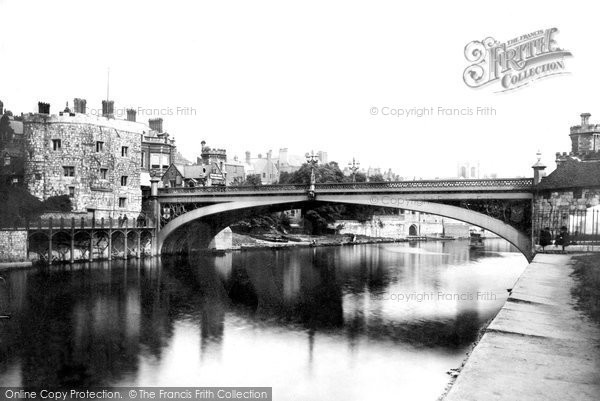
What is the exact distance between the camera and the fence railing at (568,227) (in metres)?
19.9

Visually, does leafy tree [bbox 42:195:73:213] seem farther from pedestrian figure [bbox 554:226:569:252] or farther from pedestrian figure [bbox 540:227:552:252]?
pedestrian figure [bbox 554:226:569:252]

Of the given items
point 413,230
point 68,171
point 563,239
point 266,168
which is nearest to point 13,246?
point 68,171

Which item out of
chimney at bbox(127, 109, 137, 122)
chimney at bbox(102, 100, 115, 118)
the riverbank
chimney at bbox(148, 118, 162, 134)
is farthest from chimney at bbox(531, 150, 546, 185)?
chimney at bbox(148, 118, 162, 134)

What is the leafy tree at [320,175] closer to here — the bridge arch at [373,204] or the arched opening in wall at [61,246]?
the bridge arch at [373,204]

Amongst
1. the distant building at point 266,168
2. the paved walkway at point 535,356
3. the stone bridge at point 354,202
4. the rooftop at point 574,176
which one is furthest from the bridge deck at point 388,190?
the distant building at point 266,168

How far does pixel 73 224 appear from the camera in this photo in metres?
36.1

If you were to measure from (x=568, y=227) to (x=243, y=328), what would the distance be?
1333cm

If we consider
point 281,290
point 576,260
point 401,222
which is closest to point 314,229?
point 401,222

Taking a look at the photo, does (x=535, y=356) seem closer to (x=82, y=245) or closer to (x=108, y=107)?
(x=82, y=245)

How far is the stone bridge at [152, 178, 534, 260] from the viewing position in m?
26.4

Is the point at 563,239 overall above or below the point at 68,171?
below

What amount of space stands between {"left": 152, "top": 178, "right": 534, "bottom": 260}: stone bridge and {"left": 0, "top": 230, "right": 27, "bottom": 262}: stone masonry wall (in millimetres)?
10832

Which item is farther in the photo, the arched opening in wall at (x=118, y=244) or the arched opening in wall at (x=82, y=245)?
the arched opening in wall at (x=118, y=244)

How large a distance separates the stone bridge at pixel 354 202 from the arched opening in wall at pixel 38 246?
8.84m
